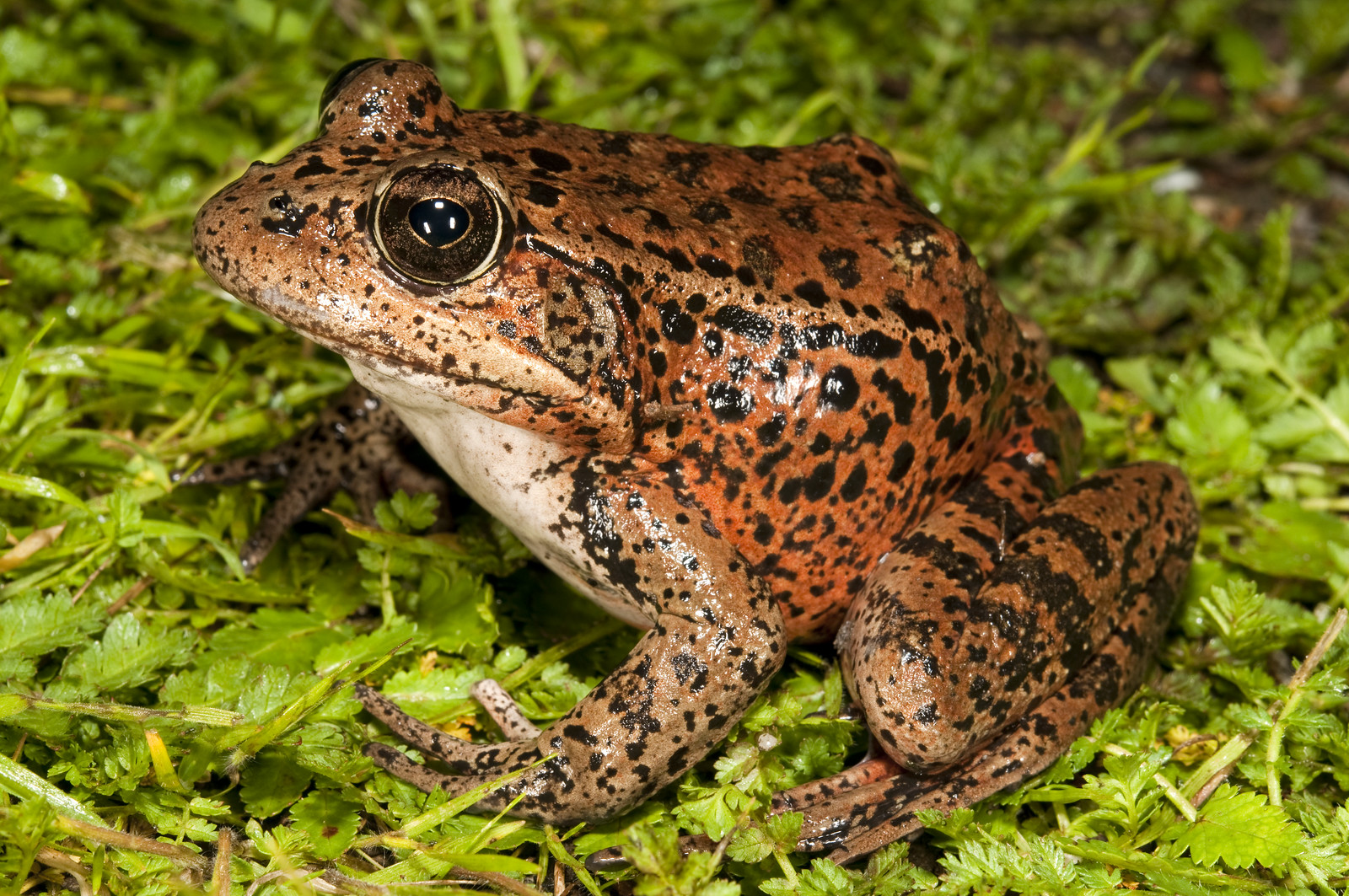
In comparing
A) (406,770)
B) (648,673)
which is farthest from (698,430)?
(406,770)

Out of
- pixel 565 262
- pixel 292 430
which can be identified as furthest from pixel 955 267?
pixel 292 430

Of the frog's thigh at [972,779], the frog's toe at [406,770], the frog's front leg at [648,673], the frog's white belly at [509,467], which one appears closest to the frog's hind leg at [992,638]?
the frog's thigh at [972,779]

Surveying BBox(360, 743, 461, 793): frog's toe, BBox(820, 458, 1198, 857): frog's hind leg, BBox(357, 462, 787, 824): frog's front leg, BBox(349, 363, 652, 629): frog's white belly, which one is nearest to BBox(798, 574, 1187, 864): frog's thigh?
BBox(820, 458, 1198, 857): frog's hind leg

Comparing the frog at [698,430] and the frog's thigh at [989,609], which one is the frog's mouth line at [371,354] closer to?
the frog at [698,430]

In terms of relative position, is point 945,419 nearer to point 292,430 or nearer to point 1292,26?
point 292,430

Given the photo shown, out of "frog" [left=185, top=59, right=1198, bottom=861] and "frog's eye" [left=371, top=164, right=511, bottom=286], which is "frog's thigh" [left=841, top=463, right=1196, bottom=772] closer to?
"frog" [left=185, top=59, right=1198, bottom=861]

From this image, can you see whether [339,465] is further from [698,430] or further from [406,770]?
[698,430]
